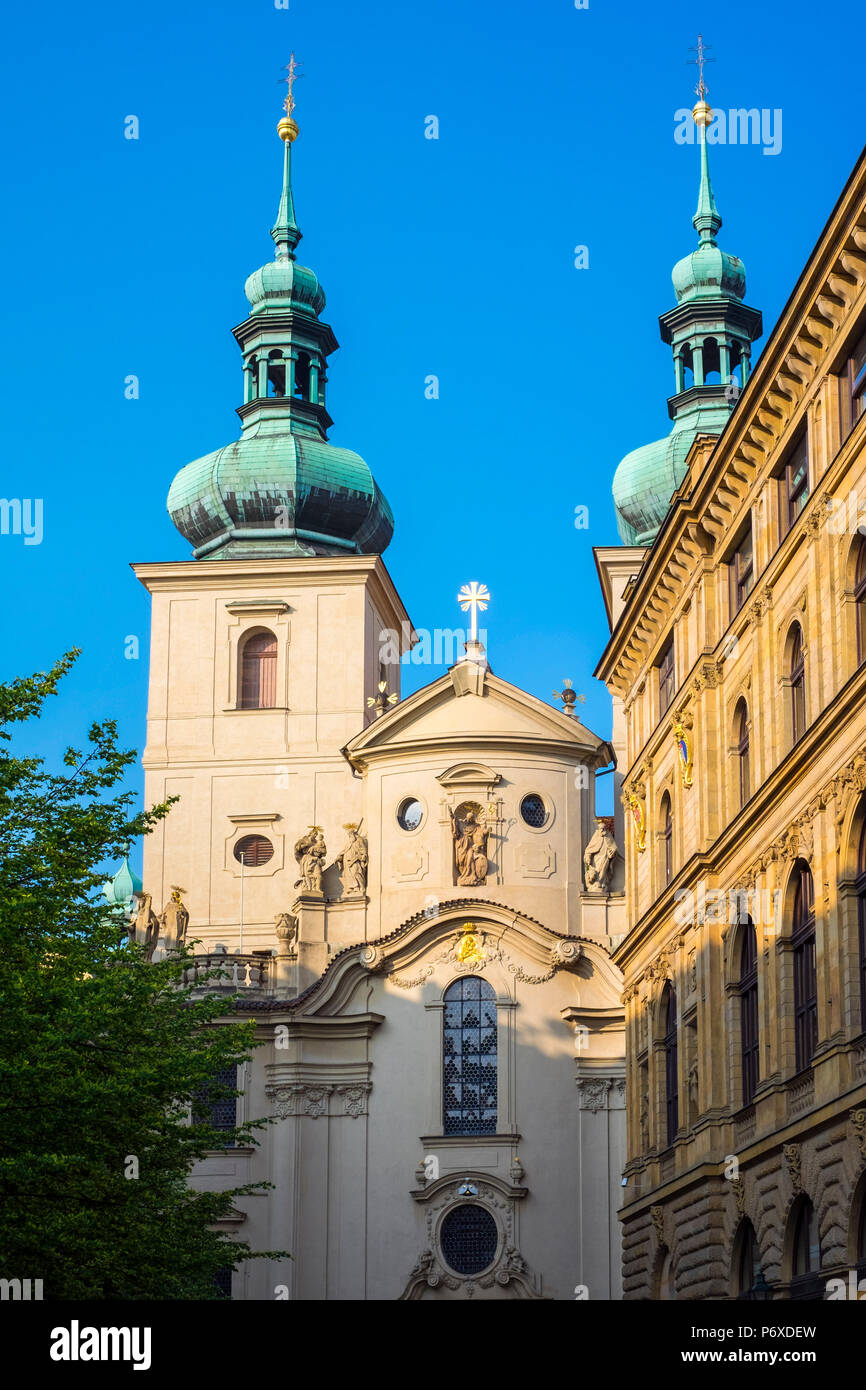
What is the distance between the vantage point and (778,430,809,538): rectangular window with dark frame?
95.8ft

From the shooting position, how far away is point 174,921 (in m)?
54.2

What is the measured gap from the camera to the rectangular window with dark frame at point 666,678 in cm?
3862

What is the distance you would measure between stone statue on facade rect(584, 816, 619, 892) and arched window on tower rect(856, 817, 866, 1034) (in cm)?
2726

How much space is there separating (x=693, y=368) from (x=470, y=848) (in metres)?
19.1

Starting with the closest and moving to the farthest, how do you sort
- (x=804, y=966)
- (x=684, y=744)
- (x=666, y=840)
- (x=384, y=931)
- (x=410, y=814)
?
(x=804, y=966) < (x=684, y=744) < (x=666, y=840) < (x=384, y=931) < (x=410, y=814)

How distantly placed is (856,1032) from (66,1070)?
8990 millimetres

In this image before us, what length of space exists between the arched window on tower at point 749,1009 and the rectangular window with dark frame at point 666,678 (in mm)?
7411

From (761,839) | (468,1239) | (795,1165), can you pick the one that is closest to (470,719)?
(468,1239)

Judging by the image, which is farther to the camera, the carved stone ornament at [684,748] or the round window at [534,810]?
the round window at [534,810]

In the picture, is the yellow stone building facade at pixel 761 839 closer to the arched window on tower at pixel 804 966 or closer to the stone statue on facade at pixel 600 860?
the arched window on tower at pixel 804 966

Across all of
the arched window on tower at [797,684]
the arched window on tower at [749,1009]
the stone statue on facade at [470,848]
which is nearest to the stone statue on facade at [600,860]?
the stone statue on facade at [470,848]

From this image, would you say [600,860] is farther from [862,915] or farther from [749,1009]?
[862,915]

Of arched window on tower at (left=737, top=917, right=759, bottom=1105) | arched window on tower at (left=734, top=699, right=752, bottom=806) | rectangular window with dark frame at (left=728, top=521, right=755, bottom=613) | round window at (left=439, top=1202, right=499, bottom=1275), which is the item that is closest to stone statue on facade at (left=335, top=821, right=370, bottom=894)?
round window at (left=439, top=1202, right=499, bottom=1275)

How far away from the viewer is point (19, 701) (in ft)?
84.2
